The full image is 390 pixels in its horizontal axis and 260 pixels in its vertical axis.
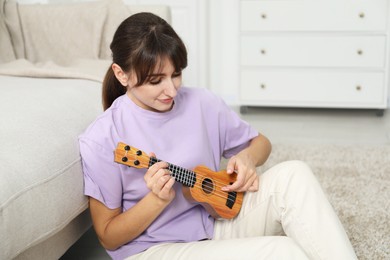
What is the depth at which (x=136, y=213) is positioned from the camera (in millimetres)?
1125

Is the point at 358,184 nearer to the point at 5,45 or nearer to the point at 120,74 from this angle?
the point at 120,74

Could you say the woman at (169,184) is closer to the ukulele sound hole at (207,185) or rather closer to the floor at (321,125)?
the ukulele sound hole at (207,185)

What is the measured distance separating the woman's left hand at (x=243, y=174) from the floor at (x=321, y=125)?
1567 millimetres

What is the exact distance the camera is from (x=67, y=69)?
1.89 meters

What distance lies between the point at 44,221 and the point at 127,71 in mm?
353

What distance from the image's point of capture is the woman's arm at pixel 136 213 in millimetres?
1055

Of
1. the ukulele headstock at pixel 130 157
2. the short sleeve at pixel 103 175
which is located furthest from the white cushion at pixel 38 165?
the ukulele headstock at pixel 130 157

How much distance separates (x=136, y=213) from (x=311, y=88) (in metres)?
2.40

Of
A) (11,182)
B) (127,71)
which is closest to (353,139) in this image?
(127,71)

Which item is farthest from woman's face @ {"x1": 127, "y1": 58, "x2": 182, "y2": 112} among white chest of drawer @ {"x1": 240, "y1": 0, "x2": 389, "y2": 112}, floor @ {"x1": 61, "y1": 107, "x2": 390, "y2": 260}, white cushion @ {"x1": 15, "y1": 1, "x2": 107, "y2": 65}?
white chest of drawer @ {"x1": 240, "y1": 0, "x2": 389, "y2": 112}

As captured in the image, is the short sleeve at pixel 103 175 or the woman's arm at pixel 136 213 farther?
the short sleeve at pixel 103 175

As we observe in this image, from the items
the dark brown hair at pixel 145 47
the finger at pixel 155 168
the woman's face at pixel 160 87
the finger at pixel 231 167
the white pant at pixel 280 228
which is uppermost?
the dark brown hair at pixel 145 47

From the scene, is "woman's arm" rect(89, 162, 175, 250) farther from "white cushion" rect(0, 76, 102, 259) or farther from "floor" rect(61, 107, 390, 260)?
"floor" rect(61, 107, 390, 260)

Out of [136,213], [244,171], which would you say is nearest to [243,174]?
[244,171]
